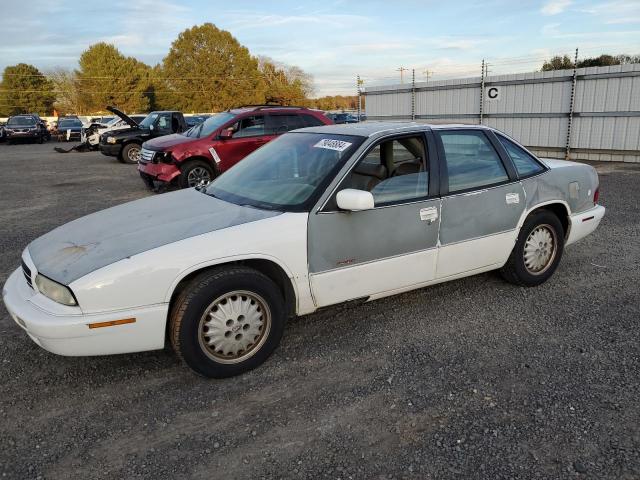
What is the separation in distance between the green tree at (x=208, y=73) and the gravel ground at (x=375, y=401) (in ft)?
211

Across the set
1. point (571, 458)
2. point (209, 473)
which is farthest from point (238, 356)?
point (571, 458)

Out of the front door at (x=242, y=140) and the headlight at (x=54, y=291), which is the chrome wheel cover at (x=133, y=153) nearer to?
the front door at (x=242, y=140)

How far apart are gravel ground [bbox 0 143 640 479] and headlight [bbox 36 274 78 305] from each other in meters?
0.64

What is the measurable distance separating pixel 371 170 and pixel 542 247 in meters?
1.97

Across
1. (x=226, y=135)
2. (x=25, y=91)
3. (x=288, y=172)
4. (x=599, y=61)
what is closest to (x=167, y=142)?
(x=226, y=135)

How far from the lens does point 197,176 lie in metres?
10.0

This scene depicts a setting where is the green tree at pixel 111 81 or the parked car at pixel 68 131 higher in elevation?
the green tree at pixel 111 81

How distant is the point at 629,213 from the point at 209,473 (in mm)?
7582

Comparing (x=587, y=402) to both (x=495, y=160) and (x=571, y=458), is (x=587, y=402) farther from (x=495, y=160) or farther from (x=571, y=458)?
(x=495, y=160)

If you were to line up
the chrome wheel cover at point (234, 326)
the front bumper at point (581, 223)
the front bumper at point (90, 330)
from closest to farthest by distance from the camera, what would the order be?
the front bumper at point (90, 330) < the chrome wheel cover at point (234, 326) < the front bumper at point (581, 223)

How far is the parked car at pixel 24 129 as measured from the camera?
94.0ft

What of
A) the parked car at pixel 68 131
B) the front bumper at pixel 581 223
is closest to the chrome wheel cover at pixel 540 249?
the front bumper at pixel 581 223

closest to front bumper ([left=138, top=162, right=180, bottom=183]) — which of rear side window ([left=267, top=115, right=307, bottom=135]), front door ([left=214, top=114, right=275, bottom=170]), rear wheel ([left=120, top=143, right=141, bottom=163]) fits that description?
front door ([left=214, top=114, right=275, bottom=170])

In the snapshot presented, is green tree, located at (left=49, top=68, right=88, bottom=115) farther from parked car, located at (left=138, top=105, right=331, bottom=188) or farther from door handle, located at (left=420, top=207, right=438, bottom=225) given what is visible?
door handle, located at (left=420, top=207, right=438, bottom=225)
